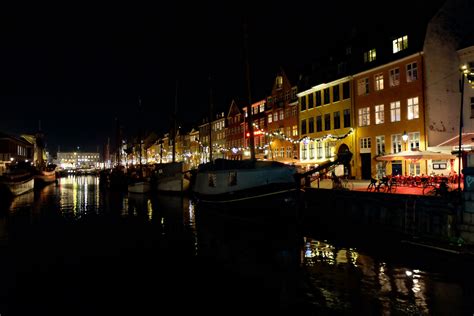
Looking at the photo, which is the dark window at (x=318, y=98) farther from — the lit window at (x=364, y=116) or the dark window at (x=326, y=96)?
the lit window at (x=364, y=116)

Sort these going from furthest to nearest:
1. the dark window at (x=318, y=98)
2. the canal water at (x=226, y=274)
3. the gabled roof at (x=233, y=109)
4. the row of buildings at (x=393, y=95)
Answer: the gabled roof at (x=233, y=109), the dark window at (x=318, y=98), the row of buildings at (x=393, y=95), the canal water at (x=226, y=274)

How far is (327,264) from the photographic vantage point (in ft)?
52.6

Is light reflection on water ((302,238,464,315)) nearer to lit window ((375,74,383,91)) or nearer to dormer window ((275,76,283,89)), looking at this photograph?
lit window ((375,74,383,91))

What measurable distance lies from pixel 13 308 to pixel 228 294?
686 cm

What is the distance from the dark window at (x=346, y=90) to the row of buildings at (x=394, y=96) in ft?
0.36

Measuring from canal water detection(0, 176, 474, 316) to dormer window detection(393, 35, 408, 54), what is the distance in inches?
795

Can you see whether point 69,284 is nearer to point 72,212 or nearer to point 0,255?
point 0,255

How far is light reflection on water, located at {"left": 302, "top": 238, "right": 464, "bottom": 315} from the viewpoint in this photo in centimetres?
1129

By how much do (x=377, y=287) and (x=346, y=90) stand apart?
107 ft

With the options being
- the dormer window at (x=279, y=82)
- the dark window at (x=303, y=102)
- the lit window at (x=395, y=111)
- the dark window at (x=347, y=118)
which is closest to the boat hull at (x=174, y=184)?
the dark window at (x=303, y=102)

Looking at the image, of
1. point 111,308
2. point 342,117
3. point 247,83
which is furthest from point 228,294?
point 342,117

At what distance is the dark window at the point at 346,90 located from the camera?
41925mm

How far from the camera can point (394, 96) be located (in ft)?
117

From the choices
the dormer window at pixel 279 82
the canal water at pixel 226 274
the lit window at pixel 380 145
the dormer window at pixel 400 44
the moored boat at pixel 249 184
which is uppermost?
the dormer window at pixel 279 82
